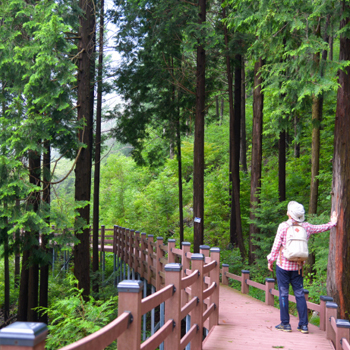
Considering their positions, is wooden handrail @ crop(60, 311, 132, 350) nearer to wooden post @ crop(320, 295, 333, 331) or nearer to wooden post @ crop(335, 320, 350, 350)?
wooden post @ crop(335, 320, 350, 350)

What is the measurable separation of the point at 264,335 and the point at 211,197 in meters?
14.8

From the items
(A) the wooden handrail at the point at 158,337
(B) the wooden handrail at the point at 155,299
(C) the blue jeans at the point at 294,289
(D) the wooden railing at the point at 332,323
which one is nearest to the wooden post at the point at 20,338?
(B) the wooden handrail at the point at 155,299

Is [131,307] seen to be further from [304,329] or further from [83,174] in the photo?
[83,174]

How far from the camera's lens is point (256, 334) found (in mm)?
5578

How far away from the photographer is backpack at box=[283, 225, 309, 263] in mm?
5309

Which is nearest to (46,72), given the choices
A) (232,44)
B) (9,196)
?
(9,196)

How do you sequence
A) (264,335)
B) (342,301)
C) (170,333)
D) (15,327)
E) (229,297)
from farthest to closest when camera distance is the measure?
(229,297) → (342,301) → (264,335) → (170,333) → (15,327)

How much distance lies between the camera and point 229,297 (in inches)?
346

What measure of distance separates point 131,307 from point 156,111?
14540mm

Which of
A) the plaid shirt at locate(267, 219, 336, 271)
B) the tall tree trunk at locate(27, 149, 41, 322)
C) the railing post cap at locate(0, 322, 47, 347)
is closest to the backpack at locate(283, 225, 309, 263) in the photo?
the plaid shirt at locate(267, 219, 336, 271)

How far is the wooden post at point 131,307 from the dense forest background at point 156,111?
387 cm

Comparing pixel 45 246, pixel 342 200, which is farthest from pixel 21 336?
pixel 45 246

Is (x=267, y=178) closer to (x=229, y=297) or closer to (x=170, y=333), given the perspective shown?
(x=229, y=297)

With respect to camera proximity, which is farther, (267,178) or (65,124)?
(267,178)
